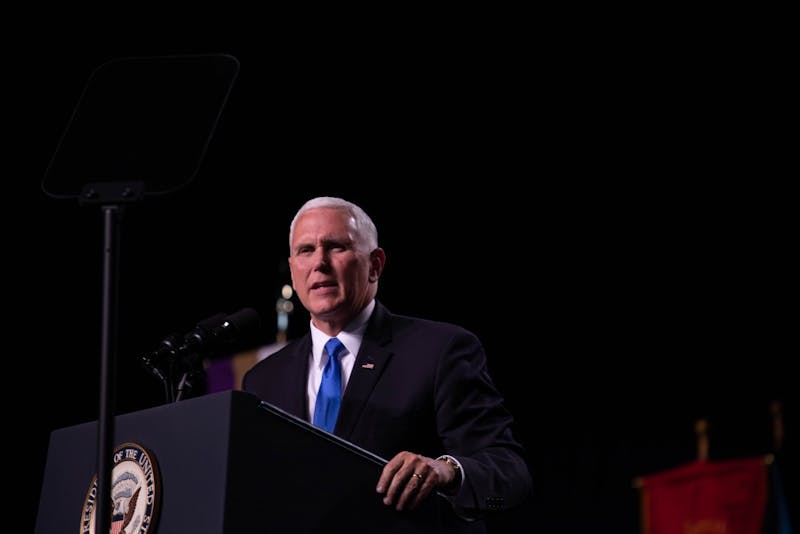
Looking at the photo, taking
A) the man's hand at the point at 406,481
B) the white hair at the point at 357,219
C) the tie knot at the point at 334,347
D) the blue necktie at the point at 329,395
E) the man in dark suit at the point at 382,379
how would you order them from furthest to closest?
the white hair at the point at 357,219
the tie knot at the point at 334,347
the blue necktie at the point at 329,395
the man in dark suit at the point at 382,379
the man's hand at the point at 406,481

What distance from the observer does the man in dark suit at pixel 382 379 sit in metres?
2.00

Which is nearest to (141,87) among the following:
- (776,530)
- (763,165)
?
(763,165)

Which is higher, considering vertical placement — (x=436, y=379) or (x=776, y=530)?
A: (x=436, y=379)

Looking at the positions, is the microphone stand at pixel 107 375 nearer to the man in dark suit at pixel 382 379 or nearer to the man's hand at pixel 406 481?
the man's hand at pixel 406 481

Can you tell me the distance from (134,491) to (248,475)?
23cm

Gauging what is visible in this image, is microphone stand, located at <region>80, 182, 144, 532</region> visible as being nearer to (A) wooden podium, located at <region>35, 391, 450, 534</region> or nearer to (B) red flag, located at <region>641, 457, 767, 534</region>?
(A) wooden podium, located at <region>35, 391, 450, 534</region>

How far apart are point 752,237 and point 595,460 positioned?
234 cm

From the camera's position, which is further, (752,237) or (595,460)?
(595,460)

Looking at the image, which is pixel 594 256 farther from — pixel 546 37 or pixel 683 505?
pixel 546 37

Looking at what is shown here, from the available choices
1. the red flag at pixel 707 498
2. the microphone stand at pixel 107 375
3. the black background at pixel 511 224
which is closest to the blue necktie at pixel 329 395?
the microphone stand at pixel 107 375

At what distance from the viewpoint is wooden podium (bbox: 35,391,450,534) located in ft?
4.89

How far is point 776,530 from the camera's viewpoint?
739cm

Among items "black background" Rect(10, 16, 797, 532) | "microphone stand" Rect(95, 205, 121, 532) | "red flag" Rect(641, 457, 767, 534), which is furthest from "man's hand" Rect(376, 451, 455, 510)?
"red flag" Rect(641, 457, 767, 534)

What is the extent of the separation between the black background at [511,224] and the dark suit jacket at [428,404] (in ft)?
9.71
